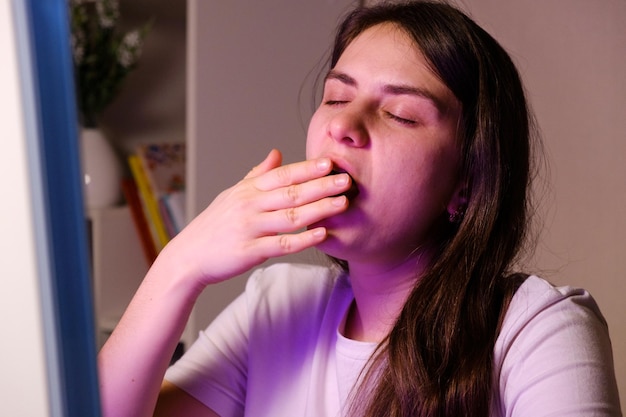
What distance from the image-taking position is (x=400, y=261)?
2.57 feet

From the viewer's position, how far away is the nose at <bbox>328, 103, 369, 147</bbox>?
68cm

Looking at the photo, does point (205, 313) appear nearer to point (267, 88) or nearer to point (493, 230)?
point (267, 88)

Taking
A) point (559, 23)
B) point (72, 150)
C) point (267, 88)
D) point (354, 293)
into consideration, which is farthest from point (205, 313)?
point (72, 150)

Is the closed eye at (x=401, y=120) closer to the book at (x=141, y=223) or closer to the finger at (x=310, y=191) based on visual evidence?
the finger at (x=310, y=191)

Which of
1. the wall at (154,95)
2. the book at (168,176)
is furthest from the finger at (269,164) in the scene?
the wall at (154,95)

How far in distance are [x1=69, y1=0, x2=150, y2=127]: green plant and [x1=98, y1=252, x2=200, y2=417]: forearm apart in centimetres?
111

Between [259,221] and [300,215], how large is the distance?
5 centimetres

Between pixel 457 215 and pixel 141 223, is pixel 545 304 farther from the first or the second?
pixel 141 223

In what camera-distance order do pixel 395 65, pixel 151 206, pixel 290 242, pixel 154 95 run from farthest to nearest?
pixel 154 95 < pixel 151 206 < pixel 395 65 < pixel 290 242

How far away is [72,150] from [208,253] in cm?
39

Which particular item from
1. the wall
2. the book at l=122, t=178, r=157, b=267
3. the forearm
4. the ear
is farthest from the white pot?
the ear

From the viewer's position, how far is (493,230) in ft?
2.56

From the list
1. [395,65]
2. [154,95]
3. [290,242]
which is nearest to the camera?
[290,242]

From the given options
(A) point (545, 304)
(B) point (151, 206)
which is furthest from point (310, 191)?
(B) point (151, 206)
